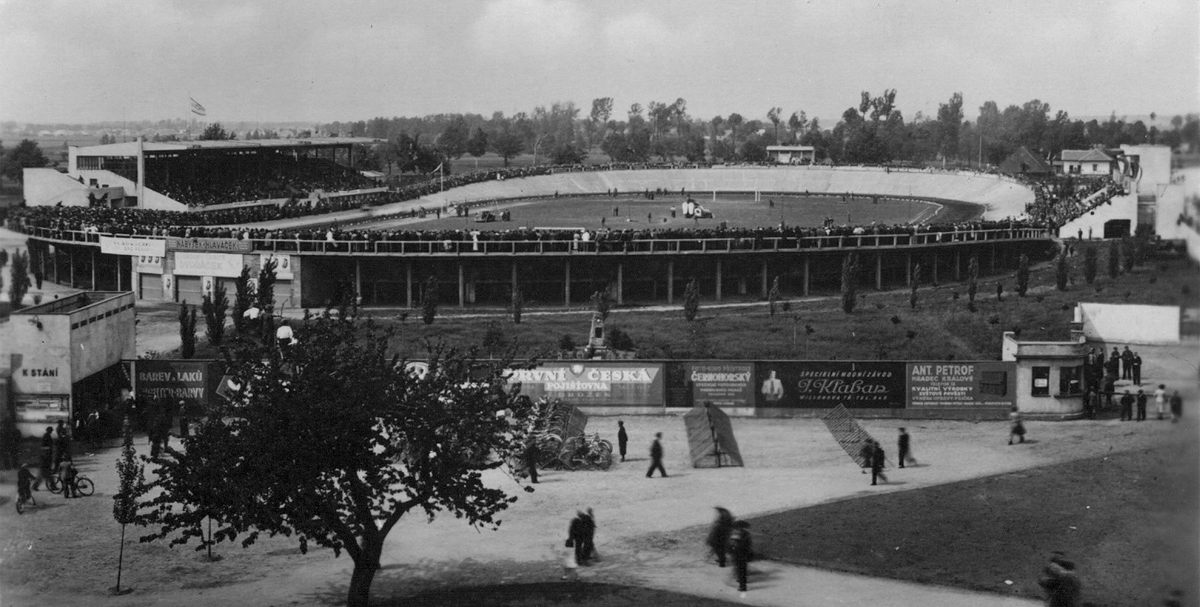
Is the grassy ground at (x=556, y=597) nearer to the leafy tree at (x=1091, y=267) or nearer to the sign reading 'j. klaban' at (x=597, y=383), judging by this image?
the sign reading 'j. klaban' at (x=597, y=383)

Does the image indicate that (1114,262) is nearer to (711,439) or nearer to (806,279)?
(806,279)

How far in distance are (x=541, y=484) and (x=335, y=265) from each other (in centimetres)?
3161

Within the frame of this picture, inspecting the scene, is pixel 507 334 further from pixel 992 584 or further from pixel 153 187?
pixel 153 187

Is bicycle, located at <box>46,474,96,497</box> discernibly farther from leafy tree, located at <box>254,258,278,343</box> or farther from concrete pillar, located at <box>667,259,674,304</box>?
concrete pillar, located at <box>667,259,674,304</box>

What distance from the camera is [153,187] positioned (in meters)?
90.8

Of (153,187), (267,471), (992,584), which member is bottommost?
(992,584)

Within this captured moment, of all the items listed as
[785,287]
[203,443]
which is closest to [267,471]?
[203,443]

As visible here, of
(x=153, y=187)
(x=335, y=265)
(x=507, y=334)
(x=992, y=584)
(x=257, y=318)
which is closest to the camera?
(x=992, y=584)

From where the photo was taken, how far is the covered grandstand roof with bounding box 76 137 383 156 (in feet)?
293

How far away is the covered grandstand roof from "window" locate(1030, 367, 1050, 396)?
216 ft

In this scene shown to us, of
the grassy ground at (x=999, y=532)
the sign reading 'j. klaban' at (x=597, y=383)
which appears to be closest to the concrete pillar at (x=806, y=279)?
the sign reading 'j. klaban' at (x=597, y=383)

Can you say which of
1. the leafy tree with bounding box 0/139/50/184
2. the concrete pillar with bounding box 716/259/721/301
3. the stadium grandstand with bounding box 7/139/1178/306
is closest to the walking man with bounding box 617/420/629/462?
the stadium grandstand with bounding box 7/139/1178/306

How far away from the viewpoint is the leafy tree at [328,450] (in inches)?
971

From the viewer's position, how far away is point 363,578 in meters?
25.2
